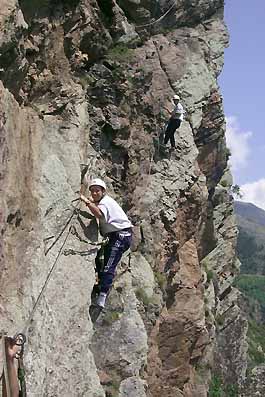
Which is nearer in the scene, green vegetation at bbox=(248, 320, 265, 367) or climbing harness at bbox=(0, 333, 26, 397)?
climbing harness at bbox=(0, 333, 26, 397)

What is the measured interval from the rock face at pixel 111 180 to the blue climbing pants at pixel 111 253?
0.33m

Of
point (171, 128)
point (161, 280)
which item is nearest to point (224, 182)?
point (171, 128)

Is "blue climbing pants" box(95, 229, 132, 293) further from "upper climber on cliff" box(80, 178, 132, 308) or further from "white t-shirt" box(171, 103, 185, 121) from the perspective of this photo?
"white t-shirt" box(171, 103, 185, 121)

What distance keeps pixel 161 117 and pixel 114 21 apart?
12.2 feet

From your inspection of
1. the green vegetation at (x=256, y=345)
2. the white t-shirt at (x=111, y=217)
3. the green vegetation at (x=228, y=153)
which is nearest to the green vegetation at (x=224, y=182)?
the green vegetation at (x=228, y=153)

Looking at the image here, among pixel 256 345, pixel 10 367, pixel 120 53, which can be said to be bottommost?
pixel 10 367

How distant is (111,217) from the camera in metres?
11.0

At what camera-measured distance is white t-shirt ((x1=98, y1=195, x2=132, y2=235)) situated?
→ 10.8 meters

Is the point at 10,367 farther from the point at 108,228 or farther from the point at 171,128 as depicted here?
the point at 171,128

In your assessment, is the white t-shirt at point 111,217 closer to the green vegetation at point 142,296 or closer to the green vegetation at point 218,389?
the green vegetation at point 142,296

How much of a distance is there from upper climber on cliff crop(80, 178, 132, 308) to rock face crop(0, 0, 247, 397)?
0.32 metres

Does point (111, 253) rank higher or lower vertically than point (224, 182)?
lower

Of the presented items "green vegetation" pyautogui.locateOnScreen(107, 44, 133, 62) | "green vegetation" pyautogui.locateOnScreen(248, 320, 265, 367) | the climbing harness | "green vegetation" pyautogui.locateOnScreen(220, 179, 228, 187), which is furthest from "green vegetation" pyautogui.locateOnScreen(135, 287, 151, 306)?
"green vegetation" pyautogui.locateOnScreen(248, 320, 265, 367)

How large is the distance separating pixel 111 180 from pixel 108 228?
3.37 metres
